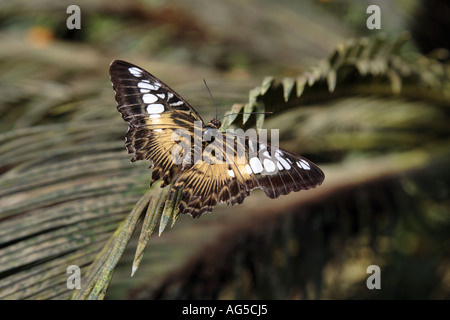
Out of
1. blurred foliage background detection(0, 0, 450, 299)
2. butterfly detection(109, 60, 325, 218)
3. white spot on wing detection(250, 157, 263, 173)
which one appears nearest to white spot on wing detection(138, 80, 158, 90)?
butterfly detection(109, 60, 325, 218)

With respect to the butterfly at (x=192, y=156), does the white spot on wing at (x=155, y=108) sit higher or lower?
higher

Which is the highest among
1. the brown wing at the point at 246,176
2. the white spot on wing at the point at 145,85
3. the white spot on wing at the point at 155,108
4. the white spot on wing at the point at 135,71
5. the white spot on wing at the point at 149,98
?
the white spot on wing at the point at 135,71

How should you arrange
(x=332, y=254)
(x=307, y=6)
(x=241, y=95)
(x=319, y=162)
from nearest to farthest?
(x=241, y=95) < (x=332, y=254) < (x=319, y=162) < (x=307, y=6)

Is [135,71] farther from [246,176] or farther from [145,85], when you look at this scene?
[246,176]

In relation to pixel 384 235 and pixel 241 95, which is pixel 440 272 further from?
pixel 241 95

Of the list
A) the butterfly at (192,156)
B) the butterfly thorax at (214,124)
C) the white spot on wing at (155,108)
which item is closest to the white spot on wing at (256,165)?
the butterfly at (192,156)

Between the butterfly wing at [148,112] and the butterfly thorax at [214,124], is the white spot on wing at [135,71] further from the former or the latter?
the butterfly thorax at [214,124]
